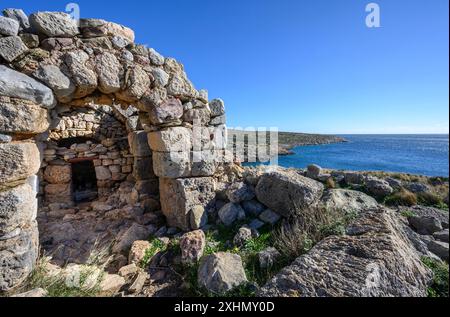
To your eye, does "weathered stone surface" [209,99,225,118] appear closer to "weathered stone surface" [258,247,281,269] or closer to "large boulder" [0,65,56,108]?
"large boulder" [0,65,56,108]

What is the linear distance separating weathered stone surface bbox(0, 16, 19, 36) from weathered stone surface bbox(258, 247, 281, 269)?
4338 millimetres

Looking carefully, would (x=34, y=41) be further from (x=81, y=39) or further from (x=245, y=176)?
(x=245, y=176)

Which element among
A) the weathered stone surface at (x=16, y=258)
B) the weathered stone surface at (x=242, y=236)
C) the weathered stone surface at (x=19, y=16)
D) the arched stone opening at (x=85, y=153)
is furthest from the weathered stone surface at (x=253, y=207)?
the weathered stone surface at (x=19, y=16)

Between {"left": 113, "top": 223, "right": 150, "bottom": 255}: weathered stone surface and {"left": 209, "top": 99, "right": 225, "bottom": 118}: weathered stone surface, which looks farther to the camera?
{"left": 209, "top": 99, "right": 225, "bottom": 118}: weathered stone surface

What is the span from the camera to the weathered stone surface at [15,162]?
8.11 feet

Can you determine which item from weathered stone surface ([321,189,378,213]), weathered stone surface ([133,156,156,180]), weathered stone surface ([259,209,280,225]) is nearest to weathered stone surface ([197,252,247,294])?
weathered stone surface ([259,209,280,225])

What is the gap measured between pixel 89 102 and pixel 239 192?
10.2 feet

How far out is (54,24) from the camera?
2.89m

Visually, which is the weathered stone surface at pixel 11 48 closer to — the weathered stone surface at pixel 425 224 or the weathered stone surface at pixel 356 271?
the weathered stone surface at pixel 356 271

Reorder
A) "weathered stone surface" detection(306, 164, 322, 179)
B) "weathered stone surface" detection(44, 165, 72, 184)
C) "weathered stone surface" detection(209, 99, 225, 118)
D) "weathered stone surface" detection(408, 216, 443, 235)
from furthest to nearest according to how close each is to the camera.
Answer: "weathered stone surface" detection(44, 165, 72, 184)
"weathered stone surface" detection(306, 164, 322, 179)
"weathered stone surface" detection(209, 99, 225, 118)
"weathered stone surface" detection(408, 216, 443, 235)

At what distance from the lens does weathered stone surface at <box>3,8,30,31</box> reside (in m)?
2.69

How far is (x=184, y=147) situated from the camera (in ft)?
13.2

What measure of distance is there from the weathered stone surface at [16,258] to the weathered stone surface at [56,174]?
4380mm

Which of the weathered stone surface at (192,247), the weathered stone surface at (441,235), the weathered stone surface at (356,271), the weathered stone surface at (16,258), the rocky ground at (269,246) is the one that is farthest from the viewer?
the weathered stone surface at (441,235)
